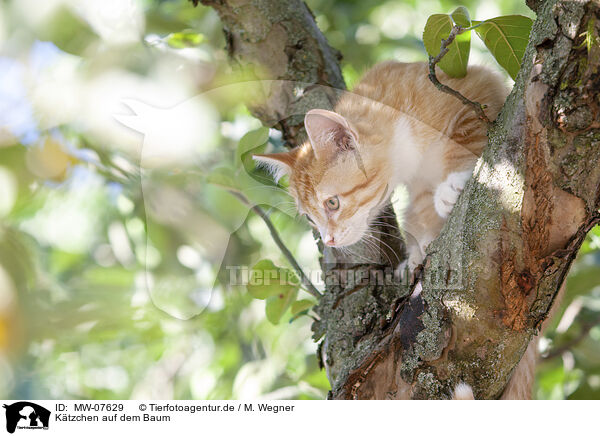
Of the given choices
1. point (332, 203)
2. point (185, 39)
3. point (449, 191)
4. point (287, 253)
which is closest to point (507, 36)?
point (449, 191)

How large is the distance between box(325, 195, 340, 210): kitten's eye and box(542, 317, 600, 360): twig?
0.72 metres

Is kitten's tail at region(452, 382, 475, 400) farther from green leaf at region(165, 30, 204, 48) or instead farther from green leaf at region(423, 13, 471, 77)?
green leaf at region(165, 30, 204, 48)

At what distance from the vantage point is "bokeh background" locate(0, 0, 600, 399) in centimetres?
106

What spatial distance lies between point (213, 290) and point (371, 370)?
1.42 feet

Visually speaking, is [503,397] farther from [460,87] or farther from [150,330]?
[150,330]

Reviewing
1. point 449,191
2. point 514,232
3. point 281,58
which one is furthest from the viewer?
point 281,58

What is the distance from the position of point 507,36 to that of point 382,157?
1.19ft

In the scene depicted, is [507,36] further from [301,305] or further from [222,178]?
[301,305]

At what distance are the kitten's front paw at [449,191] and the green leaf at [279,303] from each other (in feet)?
1.19

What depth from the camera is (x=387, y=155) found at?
1.10 meters

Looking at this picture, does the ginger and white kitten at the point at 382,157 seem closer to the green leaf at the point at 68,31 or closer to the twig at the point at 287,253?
the twig at the point at 287,253

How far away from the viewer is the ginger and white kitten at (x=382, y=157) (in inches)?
39.7
